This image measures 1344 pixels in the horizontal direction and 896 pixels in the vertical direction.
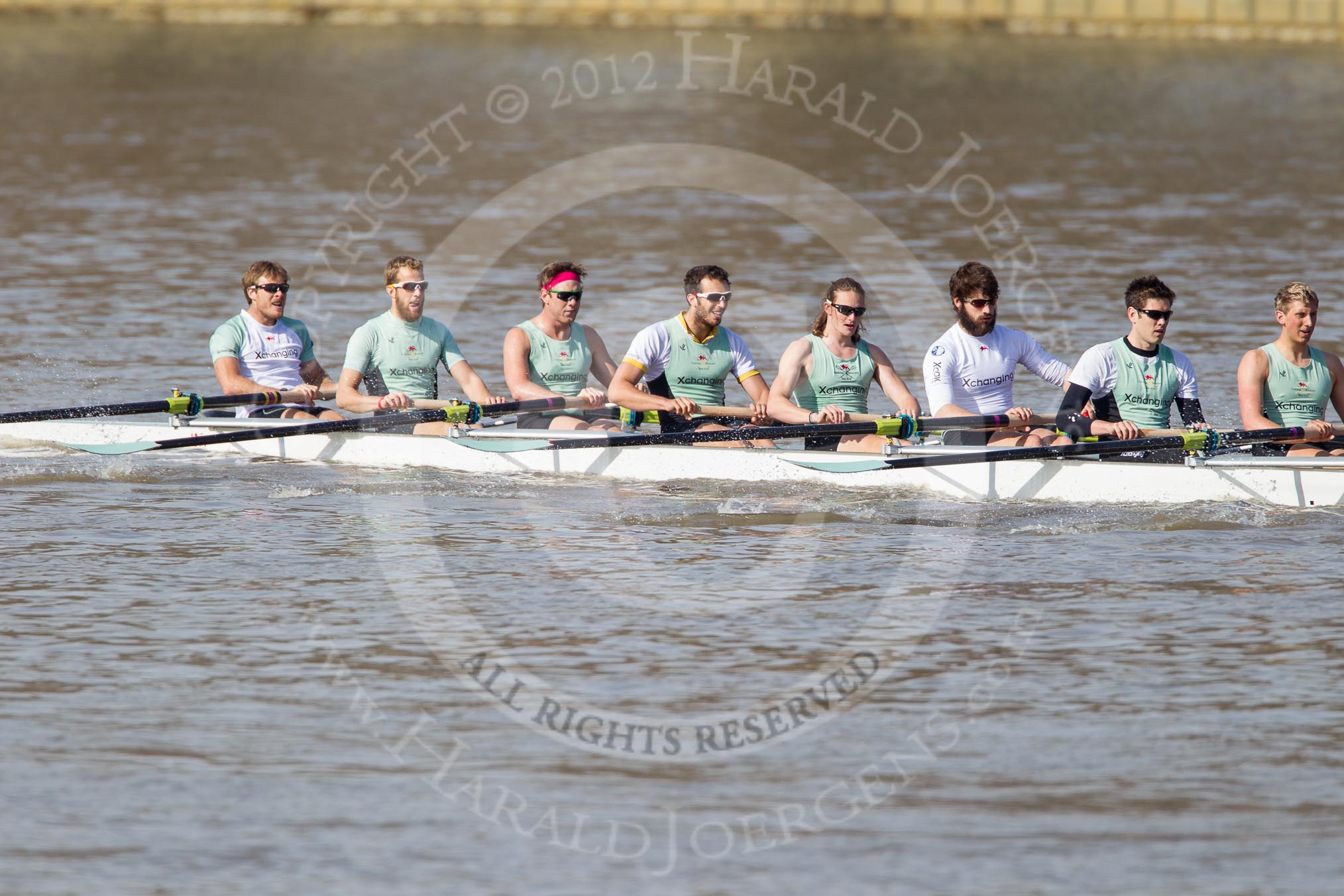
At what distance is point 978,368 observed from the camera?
1199 centimetres

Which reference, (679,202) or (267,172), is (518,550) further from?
(267,172)

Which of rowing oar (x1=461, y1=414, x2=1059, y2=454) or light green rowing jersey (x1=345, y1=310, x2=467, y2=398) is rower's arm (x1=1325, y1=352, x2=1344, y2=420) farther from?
light green rowing jersey (x1=345, y1=310, x2=467, y2=398)

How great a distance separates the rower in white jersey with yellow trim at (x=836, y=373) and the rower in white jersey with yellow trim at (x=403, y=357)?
6.55 ft

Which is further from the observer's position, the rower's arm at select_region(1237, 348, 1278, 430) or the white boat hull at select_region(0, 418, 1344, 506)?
the rower's arm at select_region(1237, 348, 1278, 430)

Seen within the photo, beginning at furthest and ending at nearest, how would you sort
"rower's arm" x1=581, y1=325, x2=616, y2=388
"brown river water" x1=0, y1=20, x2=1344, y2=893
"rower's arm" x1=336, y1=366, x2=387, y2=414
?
1. "rower's arm" x1=581, y1=325, x2=616, y2=388
2. "rower's arm" x1=336, y1=366, x2=387, y2=414
3. "brown river water" x1=0, y1=20, x2=1344, y2=893

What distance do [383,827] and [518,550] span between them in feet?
12.9

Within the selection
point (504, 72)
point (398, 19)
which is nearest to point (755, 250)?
point (504, 72)

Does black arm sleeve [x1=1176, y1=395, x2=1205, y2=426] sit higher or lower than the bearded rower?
lower

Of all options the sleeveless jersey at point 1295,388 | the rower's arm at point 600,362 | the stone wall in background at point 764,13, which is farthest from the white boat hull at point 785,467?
the stone wall in background at point 764,13

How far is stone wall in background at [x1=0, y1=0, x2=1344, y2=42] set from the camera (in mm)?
48594

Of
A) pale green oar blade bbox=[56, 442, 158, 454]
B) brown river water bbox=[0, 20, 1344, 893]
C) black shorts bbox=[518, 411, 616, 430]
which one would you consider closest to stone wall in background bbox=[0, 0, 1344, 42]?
brown river water bbox=[0, 20, 1344, 893]

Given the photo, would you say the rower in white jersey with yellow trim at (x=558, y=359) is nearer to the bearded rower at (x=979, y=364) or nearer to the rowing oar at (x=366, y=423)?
the rowing oar at (x=366, y=423)

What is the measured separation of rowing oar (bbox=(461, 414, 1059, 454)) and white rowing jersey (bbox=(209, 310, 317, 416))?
2447 mm

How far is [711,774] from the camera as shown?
23.6 feet
